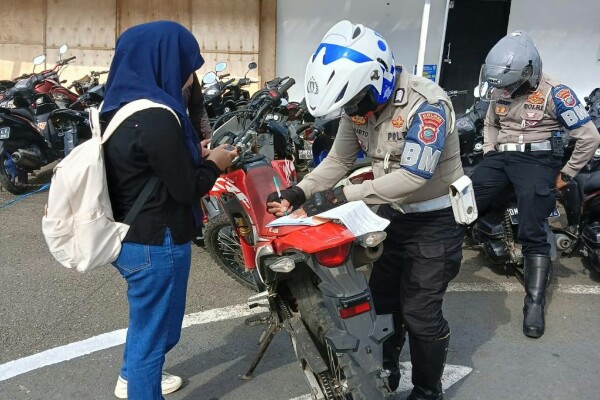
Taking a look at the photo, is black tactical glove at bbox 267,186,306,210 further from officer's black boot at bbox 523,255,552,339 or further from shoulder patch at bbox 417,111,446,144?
officer's black boot at bbox 523,255,552,339

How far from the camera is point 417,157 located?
6.94 feet

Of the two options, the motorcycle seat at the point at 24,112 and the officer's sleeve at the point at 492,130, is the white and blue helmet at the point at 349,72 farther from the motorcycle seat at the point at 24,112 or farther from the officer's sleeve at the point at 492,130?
the motorcycle seat at the point at 24,112

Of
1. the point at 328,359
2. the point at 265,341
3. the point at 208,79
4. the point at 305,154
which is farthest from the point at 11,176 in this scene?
the point at 328,359

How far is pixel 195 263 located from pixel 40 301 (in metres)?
1.27

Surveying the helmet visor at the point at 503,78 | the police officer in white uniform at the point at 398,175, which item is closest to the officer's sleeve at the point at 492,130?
the helmet visor at the point at 503,78

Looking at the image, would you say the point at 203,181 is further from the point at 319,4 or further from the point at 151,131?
the point at 319,4

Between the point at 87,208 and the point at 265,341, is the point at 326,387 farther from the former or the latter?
the point at 87,208

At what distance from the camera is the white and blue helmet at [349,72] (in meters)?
2.07

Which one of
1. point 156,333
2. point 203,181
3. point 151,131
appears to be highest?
point 151,131

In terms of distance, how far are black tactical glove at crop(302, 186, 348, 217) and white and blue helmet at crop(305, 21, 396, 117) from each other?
0.36m

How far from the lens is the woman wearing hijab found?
2.01m

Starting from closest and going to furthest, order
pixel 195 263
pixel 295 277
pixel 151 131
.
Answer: pixel 151 131
pixel 295 277
pixel 195 263

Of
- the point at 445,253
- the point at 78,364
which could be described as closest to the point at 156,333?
the point at 78,364

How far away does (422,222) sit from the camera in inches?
96.7
